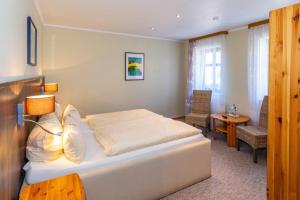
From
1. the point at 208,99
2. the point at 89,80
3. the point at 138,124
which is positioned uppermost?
the point at 89,80

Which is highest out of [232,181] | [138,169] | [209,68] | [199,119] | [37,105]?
[209,68]

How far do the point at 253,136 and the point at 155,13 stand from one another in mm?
2596

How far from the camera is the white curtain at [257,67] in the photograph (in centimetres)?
360

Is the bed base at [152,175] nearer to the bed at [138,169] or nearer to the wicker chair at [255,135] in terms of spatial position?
the bed at [138,169]

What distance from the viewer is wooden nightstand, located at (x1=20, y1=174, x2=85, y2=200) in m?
1.21

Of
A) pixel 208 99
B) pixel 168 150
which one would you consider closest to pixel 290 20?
pixel 168 150

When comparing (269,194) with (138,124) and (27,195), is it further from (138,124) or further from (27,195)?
(138,124)

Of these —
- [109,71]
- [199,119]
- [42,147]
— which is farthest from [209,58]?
[42,147]

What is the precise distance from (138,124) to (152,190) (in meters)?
1.12

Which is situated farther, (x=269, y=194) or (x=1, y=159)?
(x=269, y=194)

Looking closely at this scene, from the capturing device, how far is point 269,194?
4.04 ft

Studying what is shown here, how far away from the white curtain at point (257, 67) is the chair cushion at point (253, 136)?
0.70 metres

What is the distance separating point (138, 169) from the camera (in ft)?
6.76

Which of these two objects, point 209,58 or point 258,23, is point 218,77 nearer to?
point 209,58
